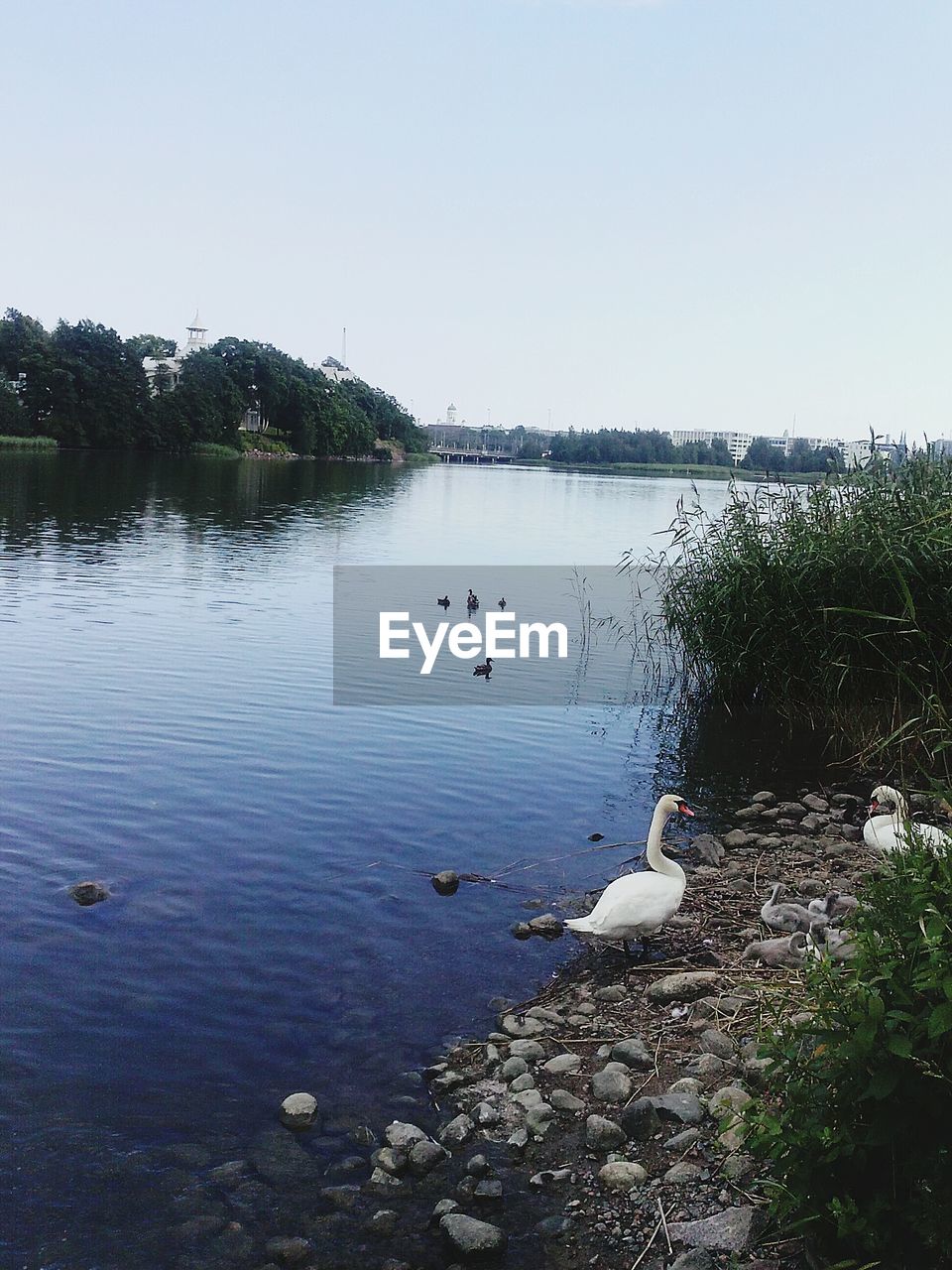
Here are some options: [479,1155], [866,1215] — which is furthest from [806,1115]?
[479,1155]

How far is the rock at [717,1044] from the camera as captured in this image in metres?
7.13

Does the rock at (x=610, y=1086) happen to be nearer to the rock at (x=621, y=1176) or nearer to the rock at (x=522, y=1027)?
the rock at (x=621, y=1176)

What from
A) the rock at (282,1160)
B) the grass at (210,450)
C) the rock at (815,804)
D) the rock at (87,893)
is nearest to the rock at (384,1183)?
the rock at (282,1160)

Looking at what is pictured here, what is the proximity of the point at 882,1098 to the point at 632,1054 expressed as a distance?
3287 mm

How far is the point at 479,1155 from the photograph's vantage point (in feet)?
20.7

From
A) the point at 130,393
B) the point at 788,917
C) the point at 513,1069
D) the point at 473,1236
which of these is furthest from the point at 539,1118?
the point at 130,393

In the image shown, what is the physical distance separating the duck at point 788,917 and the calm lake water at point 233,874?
1798mm

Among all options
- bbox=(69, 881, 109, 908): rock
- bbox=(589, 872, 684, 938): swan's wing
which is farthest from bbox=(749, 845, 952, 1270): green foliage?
bbox=(69, 881, 109, 908): rock

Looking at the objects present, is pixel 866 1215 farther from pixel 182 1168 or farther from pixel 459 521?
pixel 459 521

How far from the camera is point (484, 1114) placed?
682 cm

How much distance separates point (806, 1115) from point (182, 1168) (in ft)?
12.7

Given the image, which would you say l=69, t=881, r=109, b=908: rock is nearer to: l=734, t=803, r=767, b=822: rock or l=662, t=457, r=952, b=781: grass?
l=734, t=803, r=767, b=822: rock

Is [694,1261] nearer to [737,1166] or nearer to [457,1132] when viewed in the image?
[737,1166]

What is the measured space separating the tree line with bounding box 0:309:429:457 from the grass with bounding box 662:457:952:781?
11635 centimetres
